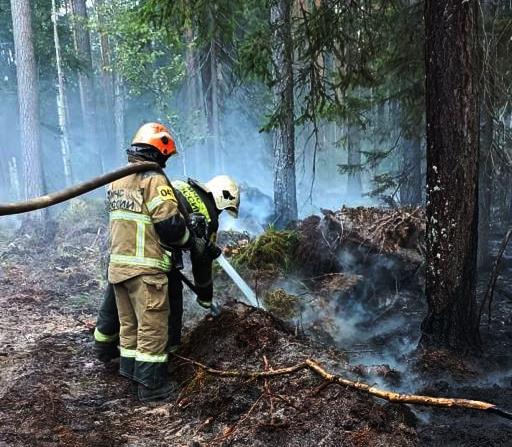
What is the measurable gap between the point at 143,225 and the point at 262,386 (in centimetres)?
173

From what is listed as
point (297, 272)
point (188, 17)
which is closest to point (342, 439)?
point (297, 272)

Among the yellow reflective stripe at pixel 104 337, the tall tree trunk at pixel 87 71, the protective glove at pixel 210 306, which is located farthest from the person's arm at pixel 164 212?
the tall tree trunk at pixel 87 71

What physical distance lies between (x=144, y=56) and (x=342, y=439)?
20268 millimetres

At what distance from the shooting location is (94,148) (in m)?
25.8

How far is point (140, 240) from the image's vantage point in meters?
4.60

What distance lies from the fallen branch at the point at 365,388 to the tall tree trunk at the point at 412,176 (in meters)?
8.99

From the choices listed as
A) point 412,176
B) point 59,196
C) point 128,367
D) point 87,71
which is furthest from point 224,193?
point 87,71

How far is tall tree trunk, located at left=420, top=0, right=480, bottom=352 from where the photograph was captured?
493 cm

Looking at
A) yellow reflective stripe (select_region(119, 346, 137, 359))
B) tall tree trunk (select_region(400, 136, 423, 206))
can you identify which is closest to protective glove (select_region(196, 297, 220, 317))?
yellow reflective stripe (select_region(119, 346, 137, 359))

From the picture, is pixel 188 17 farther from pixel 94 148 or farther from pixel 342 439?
pixel 94 148

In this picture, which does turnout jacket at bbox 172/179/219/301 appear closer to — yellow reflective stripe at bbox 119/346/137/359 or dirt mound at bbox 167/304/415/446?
dirt mound at bbox 167/304/415/446

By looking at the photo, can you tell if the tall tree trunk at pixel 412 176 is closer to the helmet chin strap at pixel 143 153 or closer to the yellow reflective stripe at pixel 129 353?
the helmet chin strap at pixel 143 153

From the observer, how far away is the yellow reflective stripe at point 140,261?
4586mm

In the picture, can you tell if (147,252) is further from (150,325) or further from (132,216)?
(150,325)
